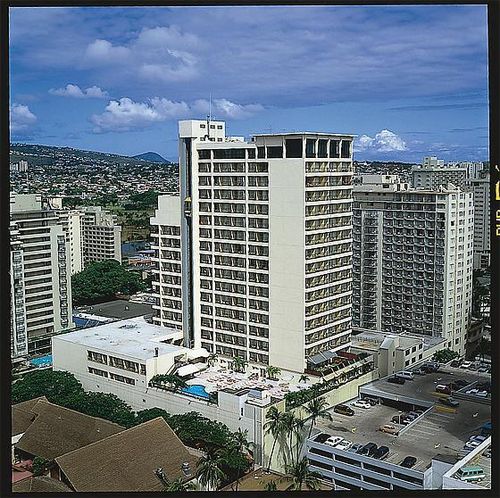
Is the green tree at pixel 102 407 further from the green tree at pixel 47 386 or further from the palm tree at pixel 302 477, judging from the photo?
the palm tree at pixel 302 477

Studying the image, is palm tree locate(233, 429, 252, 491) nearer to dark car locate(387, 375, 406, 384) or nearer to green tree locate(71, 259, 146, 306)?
dark car locate(387, 375, 406, 384)

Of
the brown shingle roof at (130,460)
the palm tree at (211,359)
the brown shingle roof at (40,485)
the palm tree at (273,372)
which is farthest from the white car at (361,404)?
the brown shingle roof at (40,485)

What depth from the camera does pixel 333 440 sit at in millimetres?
3275

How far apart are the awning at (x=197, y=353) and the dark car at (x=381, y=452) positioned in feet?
5.14

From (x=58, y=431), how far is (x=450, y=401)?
2.11 metres

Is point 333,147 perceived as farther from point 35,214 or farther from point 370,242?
point 35,214

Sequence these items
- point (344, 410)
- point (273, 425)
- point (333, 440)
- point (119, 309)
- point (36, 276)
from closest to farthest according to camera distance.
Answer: point (333, 440)
point (273, 425)
point (344, 410)
point (36, 276)
point (119, 309)

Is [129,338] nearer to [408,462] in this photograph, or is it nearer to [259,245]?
[259,245]

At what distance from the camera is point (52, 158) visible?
12.3 feet

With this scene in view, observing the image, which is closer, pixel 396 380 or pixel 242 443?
pixel 242 443

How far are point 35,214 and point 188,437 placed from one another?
1674 millimetres

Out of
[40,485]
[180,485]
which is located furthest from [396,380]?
[40,485]

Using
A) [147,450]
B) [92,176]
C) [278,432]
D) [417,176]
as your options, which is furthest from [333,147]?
[147,450]

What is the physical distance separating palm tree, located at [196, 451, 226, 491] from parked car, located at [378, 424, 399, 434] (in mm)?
861
